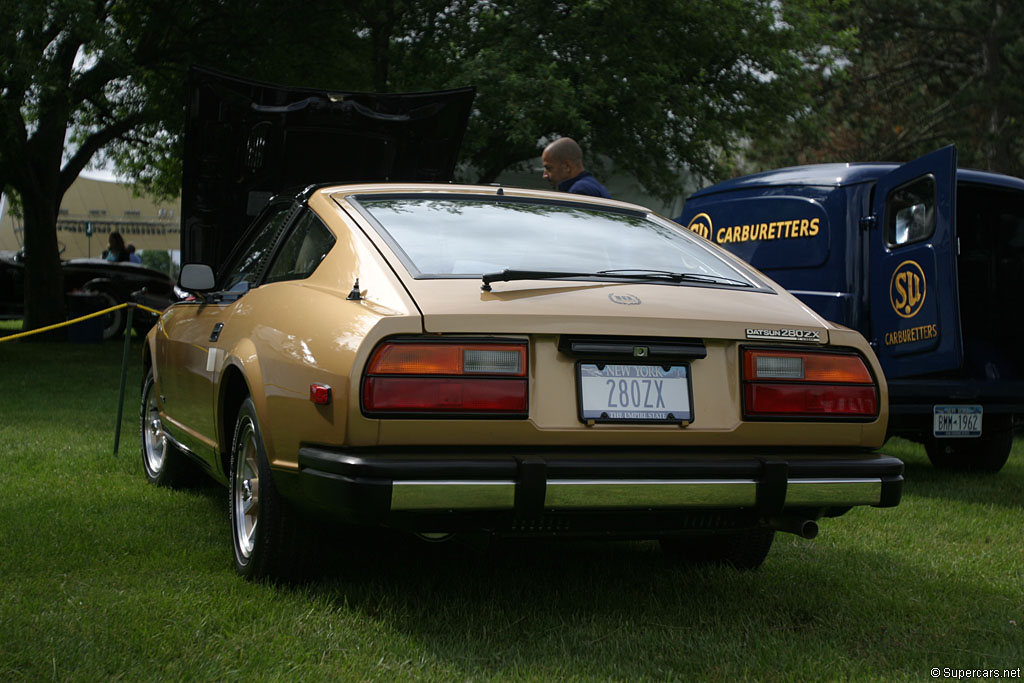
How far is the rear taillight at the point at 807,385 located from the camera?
3438 mm

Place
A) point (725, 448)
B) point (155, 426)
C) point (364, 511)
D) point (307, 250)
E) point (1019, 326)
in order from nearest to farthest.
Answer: point (364, 511), point (725, 448), point (307, 250), point (155, 426), point (1019, 326)

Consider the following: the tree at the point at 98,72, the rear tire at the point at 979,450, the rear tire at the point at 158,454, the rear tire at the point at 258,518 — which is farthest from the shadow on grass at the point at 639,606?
the tree at the point at 98,72

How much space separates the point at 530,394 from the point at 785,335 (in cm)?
84

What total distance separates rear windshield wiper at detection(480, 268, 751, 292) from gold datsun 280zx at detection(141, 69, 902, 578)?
1 cm

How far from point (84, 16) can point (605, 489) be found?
11.7 meters

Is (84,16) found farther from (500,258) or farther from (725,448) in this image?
(725,448)

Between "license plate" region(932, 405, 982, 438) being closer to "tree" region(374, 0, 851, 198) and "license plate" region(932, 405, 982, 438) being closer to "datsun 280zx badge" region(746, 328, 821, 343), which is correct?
"datsun 280zx badge" region(746, 328, 821, 343)

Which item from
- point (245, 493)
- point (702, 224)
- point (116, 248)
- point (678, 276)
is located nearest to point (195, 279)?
point (245, 493)

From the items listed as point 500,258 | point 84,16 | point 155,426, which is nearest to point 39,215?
point 84,16

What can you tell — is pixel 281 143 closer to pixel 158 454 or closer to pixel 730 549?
pixel 158 454

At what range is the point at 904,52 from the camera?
29.6 meters

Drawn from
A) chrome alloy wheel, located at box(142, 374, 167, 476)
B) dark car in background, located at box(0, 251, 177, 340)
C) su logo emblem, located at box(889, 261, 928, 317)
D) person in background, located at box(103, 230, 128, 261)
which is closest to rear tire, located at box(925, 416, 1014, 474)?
su logo emblem, located at box(889, 261, 928, 317)

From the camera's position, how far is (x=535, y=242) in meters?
3.95

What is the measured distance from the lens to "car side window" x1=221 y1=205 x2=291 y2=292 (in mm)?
4719
